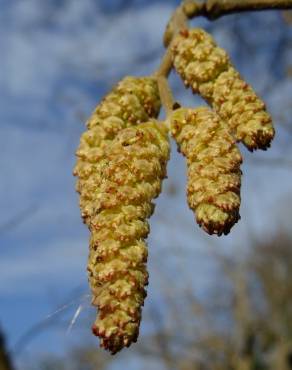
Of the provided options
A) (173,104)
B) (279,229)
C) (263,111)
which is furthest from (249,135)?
(279,229)

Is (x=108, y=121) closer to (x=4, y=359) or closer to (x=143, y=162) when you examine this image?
(x=143, y=162)

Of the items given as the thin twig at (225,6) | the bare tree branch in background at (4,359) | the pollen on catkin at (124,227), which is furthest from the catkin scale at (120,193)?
the bare tree branch in background at (4,359)

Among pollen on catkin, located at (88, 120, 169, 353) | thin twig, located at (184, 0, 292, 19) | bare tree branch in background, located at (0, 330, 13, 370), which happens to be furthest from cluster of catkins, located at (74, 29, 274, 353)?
bare tree branch in background, located at (0, 330, 13, 370)

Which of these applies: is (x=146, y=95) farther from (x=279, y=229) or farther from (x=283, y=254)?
(x=279, y=229)

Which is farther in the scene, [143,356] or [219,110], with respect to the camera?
[143,356]

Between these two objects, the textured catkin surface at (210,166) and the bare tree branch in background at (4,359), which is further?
the bare tree branch in background at (4,359)

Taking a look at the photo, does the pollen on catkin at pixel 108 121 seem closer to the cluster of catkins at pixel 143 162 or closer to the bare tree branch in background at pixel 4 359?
the cluster of catkins at pixel 143 162

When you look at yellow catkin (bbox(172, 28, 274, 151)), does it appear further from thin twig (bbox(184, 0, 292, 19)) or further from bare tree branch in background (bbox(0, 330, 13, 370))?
bare tree branch in background (bbox(0, 330, 13, 370))

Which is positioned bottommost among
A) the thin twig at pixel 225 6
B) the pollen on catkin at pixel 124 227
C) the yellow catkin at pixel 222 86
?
the pollen on catkin at pixel 124 227
